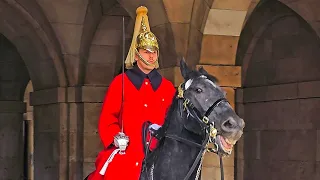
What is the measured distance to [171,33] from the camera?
7.32m

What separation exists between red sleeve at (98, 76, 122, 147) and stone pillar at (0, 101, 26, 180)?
10.1 m

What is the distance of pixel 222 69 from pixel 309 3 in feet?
5.49

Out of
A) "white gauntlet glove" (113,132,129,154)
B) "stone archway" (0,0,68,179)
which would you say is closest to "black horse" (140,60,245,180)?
"white gauntlet glove" (113,132,129,154)

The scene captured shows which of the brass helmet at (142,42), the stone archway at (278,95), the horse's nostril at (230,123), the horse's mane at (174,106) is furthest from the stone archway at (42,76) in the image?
the horse's nostril at (230,123)

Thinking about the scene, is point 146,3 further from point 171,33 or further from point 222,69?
point 222,69

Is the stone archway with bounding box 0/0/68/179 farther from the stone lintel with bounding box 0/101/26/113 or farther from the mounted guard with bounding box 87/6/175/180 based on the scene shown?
the mounted guard with bounding box 87/6/175/180

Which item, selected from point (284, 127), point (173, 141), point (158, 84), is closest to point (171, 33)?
point (284, 127)

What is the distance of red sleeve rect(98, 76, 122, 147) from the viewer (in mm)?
3846

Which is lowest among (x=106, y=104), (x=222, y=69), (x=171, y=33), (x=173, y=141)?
(x=173, y=141)

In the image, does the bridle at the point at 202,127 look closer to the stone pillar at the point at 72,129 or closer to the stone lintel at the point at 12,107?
the stone pillar at the point at 72,129

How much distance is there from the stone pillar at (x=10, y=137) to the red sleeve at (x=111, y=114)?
33.1 ft

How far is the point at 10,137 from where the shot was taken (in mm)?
13664

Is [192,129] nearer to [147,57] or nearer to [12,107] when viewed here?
[147,57]

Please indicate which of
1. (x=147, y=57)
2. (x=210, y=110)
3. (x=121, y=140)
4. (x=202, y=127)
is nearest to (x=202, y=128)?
(x=202, y=127)
